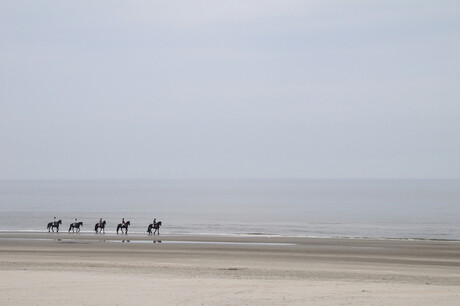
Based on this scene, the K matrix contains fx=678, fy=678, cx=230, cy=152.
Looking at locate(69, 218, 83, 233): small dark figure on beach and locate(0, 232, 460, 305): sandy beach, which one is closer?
locate(0, 232, 460, 305): sandy beach

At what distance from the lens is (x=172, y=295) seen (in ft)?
63.4

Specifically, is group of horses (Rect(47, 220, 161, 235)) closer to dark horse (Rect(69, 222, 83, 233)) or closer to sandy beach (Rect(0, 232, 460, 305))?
dark horse (Rect(69, 222, 83, 233))

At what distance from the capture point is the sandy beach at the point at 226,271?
19.2 m

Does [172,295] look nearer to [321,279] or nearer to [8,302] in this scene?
[8,302]

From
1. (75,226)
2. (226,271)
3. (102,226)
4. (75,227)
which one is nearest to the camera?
(226,271)

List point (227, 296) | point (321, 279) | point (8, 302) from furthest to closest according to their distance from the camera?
point (321, 279) → point (227, 296) → point (8, 302)

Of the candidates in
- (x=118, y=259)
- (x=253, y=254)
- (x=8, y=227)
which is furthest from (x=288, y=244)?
(x=8, y=227)

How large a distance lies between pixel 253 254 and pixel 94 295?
15589mm

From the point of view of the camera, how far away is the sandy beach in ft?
62.8

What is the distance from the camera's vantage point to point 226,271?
26.1m

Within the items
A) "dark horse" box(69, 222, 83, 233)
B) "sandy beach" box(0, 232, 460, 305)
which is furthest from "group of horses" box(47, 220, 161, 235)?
"sandy beach" box(0, 232, 460, 305)

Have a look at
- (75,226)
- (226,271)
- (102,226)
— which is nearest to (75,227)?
(75,226)

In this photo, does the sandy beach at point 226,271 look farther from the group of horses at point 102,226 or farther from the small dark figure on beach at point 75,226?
the small dark figure on beach at point 75,226

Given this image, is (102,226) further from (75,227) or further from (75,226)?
(75,227)
